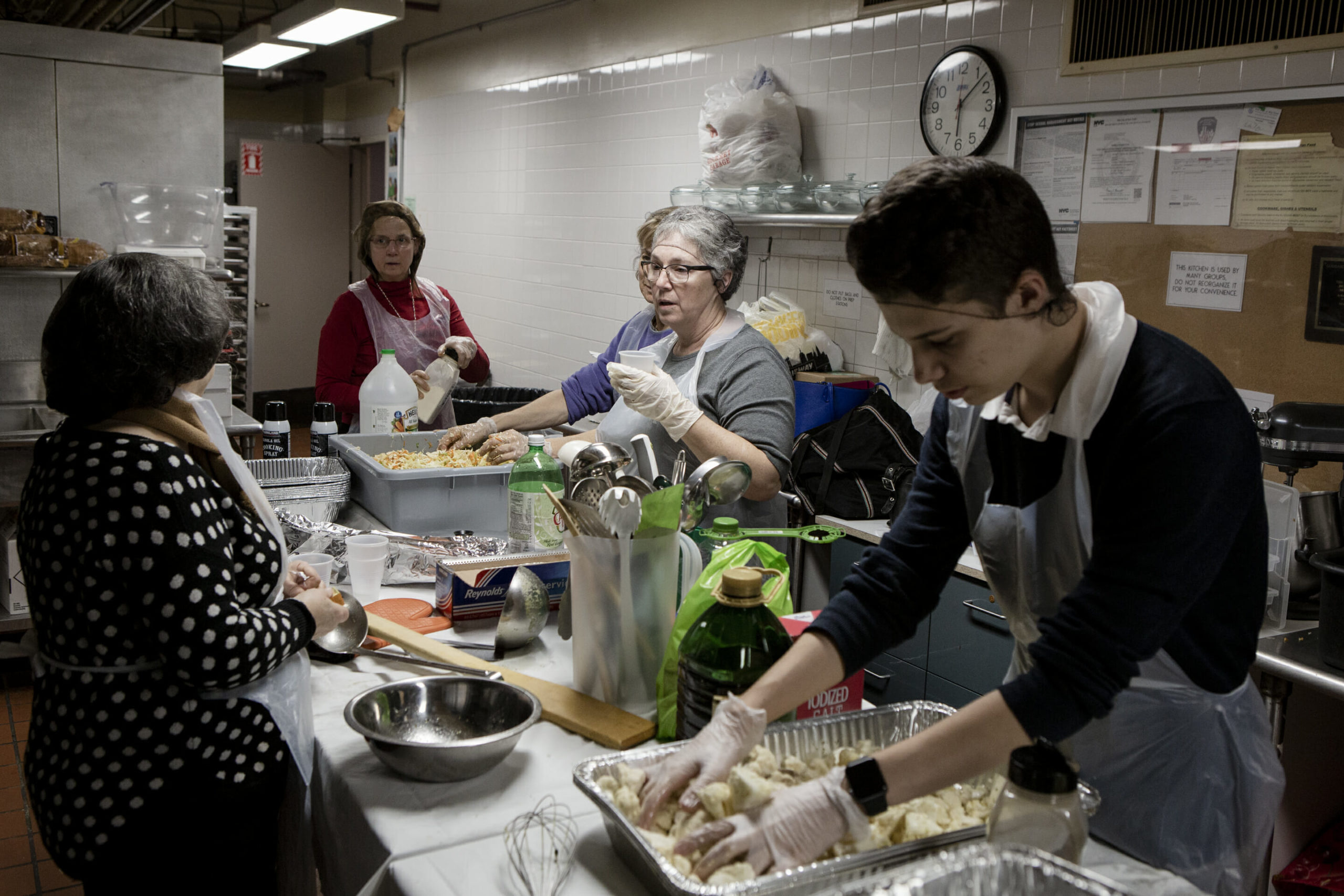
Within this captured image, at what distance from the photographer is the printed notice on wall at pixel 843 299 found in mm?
4291

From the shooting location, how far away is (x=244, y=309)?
235 inches

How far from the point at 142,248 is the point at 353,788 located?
3.49 m

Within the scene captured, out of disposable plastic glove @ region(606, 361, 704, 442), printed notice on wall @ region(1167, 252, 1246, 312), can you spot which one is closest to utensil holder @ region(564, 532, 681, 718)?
disposable plastic glove @ region(606, 361, 704, 442)

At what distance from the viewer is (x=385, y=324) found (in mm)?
4508

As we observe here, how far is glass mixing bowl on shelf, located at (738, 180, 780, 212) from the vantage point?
4269mm

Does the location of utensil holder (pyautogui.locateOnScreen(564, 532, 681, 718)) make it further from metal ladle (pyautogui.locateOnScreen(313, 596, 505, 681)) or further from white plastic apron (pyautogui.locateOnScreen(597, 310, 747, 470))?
white plastic apron (pyautogui.locateOnScreen(597, 310, 747, 470))

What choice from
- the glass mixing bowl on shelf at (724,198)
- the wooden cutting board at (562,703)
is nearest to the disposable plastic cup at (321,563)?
the wooden cutting board at (562,703)

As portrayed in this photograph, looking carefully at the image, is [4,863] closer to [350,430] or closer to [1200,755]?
[350,430]

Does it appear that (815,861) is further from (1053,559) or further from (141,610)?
(141,610)

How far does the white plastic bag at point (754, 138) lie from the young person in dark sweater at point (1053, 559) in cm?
294

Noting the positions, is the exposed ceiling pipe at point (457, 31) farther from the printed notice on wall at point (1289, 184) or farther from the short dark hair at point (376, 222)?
the printed notice on wall at point (1289, 184)

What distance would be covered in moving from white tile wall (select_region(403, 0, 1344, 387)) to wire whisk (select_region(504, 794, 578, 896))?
2891 millimetres

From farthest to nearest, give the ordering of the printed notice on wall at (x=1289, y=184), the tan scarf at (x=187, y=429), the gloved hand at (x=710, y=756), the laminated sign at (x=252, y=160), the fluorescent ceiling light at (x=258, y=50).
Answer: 1. the laminated sign at (x=252, y=160)
2. the fluorescent ceiling light at (x=258, y=50)
3. the printed notice on wall at (x=1289, y=184)
4. the tan scarf at (x=187, y=429)
5. the gloved hand at (x=710, y=756)

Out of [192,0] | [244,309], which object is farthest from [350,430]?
[192,0]
